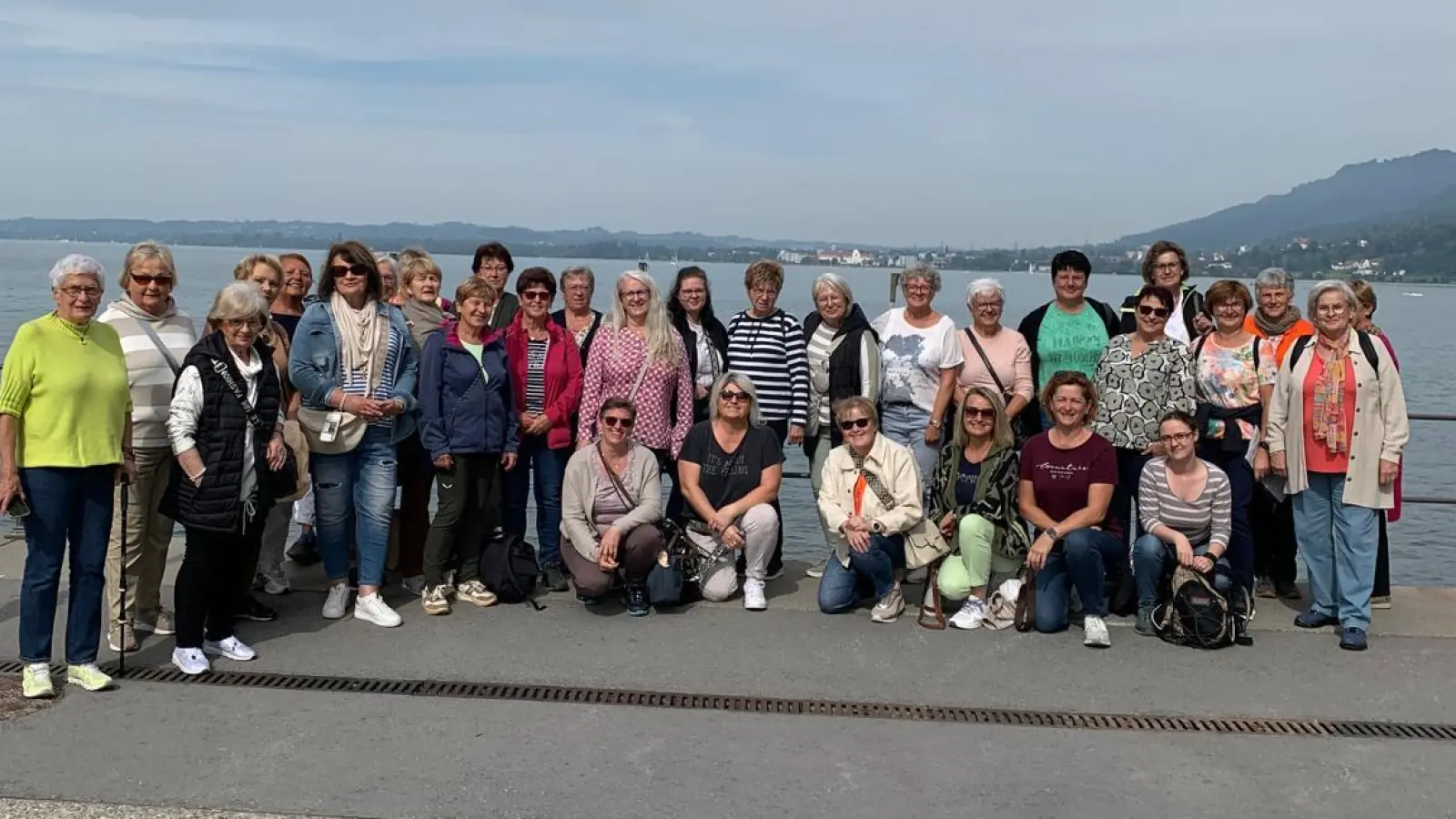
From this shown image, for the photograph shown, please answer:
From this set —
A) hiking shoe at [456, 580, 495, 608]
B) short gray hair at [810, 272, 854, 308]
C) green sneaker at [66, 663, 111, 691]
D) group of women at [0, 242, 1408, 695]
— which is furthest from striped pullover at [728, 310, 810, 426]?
green sneaker at [66, 663, 111, 691]

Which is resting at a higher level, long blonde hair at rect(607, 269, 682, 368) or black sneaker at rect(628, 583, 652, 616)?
long blonde hair at rect(607, 269, 682, 368)

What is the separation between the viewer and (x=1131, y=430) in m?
6.22

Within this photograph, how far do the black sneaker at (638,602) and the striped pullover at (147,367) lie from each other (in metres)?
2.21

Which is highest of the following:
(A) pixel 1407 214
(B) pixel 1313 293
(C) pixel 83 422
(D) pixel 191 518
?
(A) pixel 1407 214

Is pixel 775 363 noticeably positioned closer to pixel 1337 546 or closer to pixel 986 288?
pixel 986 288

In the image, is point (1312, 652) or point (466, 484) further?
point (466, 484)

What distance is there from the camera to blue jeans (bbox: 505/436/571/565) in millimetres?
6609

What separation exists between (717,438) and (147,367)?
8.83 ft

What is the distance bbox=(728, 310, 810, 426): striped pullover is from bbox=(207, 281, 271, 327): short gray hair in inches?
102

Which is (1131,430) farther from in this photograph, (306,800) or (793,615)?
(306,800)

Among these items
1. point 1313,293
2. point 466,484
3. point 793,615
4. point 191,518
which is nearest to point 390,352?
point 466,484

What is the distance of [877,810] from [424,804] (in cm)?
139

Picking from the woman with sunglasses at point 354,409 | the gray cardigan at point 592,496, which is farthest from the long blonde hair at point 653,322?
the woman with sunglasses at point 354,409

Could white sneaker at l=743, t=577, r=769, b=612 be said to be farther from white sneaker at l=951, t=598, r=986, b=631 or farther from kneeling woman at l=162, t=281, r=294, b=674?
kneeling woman at l=162, t=281, r=294, b=674
